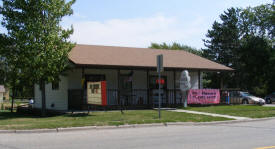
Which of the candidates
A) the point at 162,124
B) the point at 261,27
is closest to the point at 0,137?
the point at 162,124

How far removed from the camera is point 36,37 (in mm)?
16281

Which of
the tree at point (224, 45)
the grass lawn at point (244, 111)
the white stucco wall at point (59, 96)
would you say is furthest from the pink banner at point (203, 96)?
the tree at point (224, 45)

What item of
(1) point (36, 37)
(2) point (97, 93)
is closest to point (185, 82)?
(2) point (97, 93)

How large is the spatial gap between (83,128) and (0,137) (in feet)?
9.74

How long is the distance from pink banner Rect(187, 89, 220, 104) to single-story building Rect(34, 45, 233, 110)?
1.23 metres

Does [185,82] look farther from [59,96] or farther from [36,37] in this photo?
[36,37]

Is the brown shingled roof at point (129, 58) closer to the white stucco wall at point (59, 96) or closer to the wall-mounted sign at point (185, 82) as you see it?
the wall-mounted sign at point (185, 82)

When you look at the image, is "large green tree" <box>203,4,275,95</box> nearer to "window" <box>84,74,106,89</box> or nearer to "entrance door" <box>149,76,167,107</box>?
"entrance door" <box>149,76,167,107</box>

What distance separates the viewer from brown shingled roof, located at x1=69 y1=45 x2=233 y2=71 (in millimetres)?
20062

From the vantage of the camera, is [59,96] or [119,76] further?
[59,96]

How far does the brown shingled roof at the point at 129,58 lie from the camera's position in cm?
2006

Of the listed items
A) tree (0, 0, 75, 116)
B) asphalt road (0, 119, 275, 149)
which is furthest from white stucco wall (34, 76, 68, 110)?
asphalt road (0, 119, 275, 149)

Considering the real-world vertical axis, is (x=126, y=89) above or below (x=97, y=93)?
above

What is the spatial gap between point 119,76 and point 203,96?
665cm
